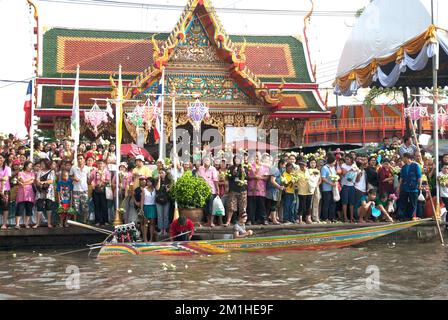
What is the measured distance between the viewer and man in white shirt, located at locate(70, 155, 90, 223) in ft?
51.2

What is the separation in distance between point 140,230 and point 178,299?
19.3ft

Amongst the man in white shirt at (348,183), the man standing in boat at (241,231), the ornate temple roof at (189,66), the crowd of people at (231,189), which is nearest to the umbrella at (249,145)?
the ornate temple roof at (189,66)

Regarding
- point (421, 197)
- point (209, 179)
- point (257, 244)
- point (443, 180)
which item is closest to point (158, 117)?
point (209, 179)

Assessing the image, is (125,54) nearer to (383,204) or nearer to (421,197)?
(383,204)

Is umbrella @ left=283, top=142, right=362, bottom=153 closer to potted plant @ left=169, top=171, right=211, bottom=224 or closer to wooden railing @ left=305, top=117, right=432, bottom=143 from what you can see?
potted plant @ left=169, top=171, right=211, bottom=224

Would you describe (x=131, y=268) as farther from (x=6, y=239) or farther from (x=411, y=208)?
(x=411, y=208)

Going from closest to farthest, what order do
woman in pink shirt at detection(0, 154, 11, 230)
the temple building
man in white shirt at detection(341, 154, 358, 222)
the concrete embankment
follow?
woman in pink shirt at detection(0, 154, 11, 230)
the concrete embankment
man in white shirt at detection(341, 154, 358, 222)
the temple building

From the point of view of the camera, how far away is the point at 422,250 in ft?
50.3

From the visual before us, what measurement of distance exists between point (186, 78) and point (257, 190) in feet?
31.4

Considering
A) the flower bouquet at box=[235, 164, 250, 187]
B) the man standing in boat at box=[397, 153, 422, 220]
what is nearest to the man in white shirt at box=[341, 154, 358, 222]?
the man standing in boat at box=[397, 153, 422, 220]

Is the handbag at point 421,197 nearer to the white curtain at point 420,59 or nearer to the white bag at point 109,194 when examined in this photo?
the white curtain at point 420,59

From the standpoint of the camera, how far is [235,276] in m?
12.0

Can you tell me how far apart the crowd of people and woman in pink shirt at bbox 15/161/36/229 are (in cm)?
2

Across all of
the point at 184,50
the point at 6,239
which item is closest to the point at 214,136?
the point at 184,50
